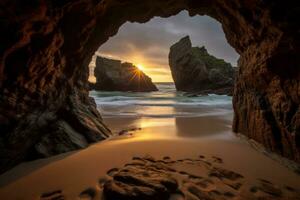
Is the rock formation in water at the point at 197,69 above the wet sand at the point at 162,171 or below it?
above

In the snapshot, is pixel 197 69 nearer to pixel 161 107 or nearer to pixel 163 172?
pixel 161 107

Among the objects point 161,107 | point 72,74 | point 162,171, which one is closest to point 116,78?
point 161,107

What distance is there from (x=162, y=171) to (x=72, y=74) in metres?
4.03

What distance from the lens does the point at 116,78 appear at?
5403 cm

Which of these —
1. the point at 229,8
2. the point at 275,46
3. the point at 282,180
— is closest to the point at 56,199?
the point at 282,180

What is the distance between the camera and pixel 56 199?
2887mm

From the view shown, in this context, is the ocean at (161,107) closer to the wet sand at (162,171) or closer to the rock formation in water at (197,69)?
the wet sand at (162,171)

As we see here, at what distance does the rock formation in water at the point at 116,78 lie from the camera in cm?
5362

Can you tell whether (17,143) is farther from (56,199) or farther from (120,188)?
(120,188)

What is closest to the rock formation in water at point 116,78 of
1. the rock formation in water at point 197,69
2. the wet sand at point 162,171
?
the rock formation in water at point 197,69

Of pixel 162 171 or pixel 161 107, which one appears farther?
pixel 161 107

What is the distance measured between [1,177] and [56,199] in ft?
4.15

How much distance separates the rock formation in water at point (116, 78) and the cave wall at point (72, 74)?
47335 mm

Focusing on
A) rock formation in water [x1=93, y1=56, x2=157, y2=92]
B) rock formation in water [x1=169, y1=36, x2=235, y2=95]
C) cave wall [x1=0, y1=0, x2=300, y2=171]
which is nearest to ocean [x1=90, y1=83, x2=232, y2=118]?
cave wall [x1=0, y1=0, x2=300, y2=171]
